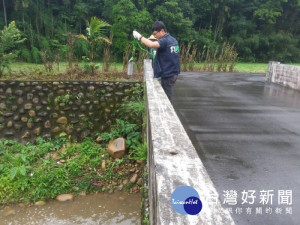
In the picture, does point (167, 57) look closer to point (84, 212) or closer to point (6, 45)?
point (84, 212)

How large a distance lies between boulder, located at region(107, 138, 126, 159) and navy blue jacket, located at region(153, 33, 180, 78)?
2052 millimetres

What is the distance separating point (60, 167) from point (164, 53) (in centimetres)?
355

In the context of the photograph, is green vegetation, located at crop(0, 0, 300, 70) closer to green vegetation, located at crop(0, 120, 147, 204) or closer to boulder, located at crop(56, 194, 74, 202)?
green vegetation, located at crop(0, 120, 147, 204)

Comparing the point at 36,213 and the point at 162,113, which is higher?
the point at 162,113

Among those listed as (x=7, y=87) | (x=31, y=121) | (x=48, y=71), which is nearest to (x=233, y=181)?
(x=31, y=121)

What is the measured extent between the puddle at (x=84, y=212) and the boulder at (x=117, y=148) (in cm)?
94

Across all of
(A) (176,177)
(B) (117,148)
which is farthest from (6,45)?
(A) (176,177)

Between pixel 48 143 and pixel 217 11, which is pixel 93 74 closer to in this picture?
pixel 48 143

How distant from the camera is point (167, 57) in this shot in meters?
4.61

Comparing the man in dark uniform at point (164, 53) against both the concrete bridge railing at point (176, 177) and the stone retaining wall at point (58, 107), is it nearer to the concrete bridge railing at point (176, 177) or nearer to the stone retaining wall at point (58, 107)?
the concrete bridge railing at point (176, 177)

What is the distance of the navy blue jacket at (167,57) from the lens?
444 cm

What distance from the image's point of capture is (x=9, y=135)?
23.7ft

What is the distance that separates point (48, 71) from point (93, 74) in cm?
156

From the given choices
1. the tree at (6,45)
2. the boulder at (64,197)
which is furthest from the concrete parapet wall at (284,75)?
the tree at (6,45)
